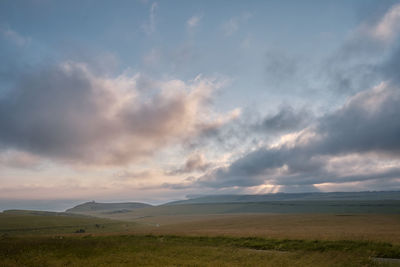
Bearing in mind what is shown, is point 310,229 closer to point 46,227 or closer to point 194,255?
point 194,255

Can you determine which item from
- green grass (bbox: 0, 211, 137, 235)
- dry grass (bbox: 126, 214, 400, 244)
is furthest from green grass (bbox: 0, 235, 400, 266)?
green grass (bbox: 0, 211, 137, 235)

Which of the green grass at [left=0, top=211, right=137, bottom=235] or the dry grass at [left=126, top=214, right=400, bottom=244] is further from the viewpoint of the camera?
the green grass at [left=0, top=211, right=137, bottom=235]

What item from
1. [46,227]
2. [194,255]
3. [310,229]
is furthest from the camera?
[46,227]

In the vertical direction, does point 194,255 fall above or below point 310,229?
above

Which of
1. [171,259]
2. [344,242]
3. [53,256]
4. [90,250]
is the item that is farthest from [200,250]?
[344,242]

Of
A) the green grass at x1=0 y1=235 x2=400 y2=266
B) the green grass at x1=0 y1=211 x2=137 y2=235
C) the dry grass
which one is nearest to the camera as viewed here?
the green grass at x1=0 y1=235 x2=400 y2=266

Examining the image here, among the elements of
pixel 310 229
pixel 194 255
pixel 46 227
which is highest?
pixel 194 255

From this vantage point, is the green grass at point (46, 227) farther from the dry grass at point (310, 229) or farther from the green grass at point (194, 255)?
the green grass at point (194, 255)

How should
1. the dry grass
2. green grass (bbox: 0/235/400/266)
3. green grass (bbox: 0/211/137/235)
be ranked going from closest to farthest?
1. green grass (bbox: 0/235/400/266)
2. the dry grass
3. green grass (bbox: 0/211/137/235)

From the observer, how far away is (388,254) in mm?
22969

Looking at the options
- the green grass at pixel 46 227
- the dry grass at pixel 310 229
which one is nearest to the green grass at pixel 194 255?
the dry grass at pixel 310 229

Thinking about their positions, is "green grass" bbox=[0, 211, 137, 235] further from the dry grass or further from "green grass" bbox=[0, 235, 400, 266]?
"green grass" bbox=[0, 235, 400, 266]

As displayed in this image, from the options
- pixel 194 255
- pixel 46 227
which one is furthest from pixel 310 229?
pixel 46 227

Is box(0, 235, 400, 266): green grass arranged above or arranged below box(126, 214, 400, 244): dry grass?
above
